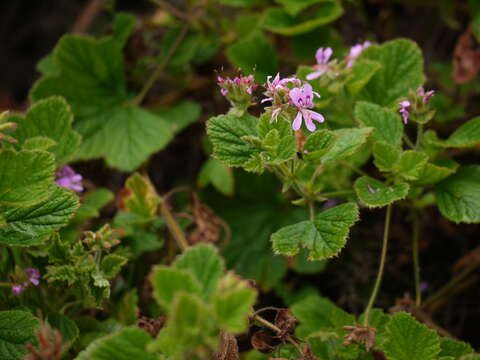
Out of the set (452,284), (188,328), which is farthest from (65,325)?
(452,284)

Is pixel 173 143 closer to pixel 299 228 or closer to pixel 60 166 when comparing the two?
pixel 60 166

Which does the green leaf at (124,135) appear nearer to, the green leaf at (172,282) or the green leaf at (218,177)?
the green leaf at (218,177)

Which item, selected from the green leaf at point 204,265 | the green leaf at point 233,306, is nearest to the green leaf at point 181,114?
the green leaf at point 204,265

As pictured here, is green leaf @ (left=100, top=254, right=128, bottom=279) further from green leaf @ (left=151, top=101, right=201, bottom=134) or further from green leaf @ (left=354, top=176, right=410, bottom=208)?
green leaf @ (left=151, top=101, right=201, bottom=134)

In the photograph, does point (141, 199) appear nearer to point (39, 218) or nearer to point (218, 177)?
point (218, 177)

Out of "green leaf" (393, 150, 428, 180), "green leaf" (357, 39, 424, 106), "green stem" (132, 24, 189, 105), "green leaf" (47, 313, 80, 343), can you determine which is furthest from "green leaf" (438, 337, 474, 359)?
"green stem" (132, 24, 189, 105)

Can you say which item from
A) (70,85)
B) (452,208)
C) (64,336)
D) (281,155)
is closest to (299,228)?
(281,155)
